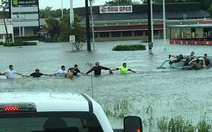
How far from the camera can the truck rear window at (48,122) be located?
4242 mm

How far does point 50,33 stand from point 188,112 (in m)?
115

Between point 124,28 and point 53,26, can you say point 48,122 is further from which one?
point 53,26

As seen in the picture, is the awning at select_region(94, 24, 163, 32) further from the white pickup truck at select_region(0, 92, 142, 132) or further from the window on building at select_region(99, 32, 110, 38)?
the white pickup truck at select_region(0, 92, 142, 132)

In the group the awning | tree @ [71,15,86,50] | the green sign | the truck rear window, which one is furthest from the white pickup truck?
the green sign

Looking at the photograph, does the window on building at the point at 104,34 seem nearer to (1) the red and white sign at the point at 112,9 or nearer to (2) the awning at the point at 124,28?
(2) the awning at the point at 124,28

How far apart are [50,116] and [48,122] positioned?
7 centimetres

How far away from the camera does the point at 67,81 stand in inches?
1190

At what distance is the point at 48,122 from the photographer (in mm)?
4340

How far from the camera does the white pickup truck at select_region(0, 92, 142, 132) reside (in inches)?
167

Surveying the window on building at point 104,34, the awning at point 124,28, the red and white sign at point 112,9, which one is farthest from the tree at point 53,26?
the awning at point 124,28

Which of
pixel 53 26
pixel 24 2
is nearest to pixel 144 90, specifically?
pixel 53 26

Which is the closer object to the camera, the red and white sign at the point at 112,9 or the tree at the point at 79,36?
the tree at the point at 79,36

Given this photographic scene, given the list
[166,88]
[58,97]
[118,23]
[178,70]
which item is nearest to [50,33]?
[118,23]

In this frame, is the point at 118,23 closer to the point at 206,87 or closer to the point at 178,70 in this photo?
the point at 178,70
